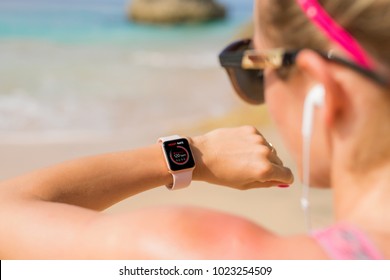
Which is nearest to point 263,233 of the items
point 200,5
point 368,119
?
point 368,119

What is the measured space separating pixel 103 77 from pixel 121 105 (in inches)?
97.9

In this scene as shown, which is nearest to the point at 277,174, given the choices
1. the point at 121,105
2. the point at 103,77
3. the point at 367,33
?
the point at 367,33

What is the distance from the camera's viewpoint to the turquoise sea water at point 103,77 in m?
8.38

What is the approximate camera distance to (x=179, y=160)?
170cm

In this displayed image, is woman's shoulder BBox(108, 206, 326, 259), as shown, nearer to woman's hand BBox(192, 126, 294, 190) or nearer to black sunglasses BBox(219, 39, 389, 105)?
black sunglasses BBox(219, 39, 389, 105)

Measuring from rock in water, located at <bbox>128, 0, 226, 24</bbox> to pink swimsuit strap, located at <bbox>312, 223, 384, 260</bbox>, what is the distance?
25.0m

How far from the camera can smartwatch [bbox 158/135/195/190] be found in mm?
1702

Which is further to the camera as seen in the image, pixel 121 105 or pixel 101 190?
pixel 121 105

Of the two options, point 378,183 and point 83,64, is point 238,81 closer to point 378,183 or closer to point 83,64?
point 378,183

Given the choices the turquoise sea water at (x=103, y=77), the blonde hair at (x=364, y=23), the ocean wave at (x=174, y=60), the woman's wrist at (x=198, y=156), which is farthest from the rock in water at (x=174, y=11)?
the blonde hair at (x=364, y=23)

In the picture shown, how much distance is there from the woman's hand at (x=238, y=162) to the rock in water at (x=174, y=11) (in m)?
24.4

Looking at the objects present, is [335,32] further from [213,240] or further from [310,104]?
[213,240]

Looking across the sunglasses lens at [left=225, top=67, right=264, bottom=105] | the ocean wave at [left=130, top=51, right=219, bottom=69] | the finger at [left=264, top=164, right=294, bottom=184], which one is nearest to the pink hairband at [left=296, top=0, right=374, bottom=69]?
the sunglasses lens at [left=225, top=67, right=264, bottom=105]
